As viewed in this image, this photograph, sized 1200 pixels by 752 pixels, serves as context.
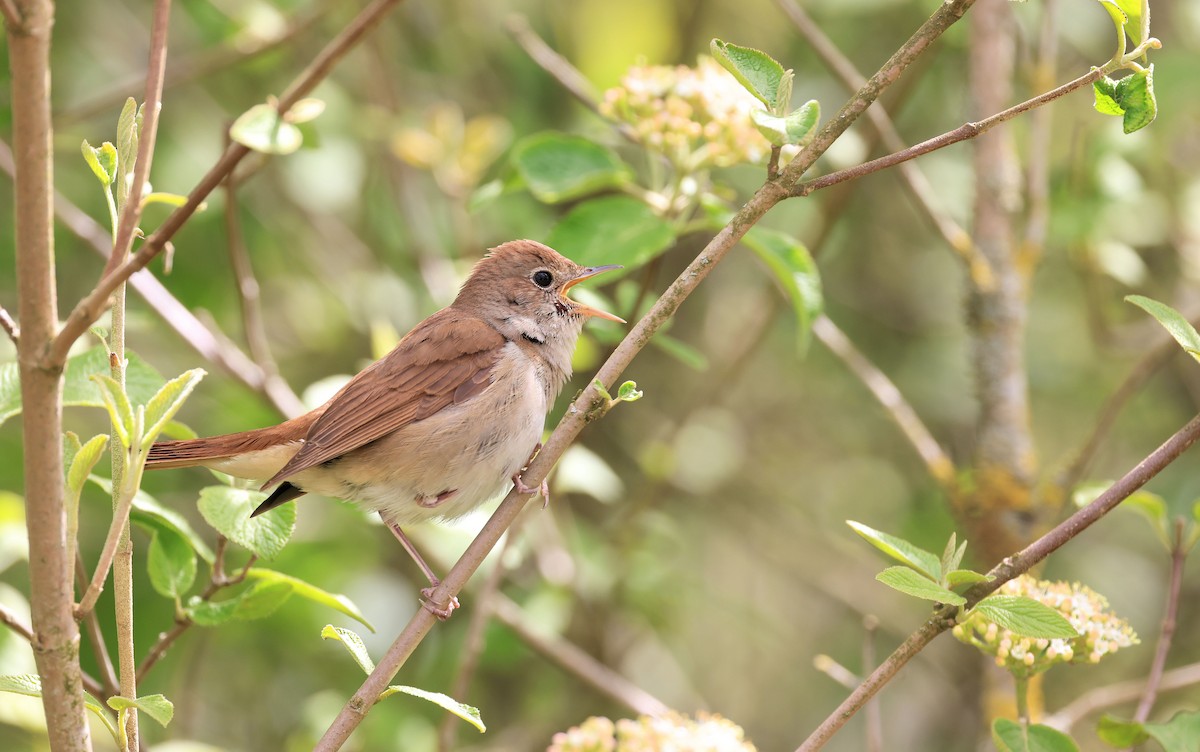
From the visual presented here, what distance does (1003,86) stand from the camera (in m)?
4.51

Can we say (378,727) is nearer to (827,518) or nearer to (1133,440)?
(827,518)

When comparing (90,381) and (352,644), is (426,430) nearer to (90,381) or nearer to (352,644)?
(90,381)

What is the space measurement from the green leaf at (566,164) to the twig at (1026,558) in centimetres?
176

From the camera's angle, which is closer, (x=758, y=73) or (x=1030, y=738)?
(x=758, y=73)

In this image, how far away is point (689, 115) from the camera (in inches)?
138

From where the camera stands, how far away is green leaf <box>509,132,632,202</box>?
3.48m

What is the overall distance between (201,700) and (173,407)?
187 inches

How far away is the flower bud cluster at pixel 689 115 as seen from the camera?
343cm

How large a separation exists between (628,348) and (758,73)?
580 mm

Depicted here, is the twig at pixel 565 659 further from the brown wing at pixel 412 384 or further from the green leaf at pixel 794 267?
the green leaf at pixel 794 267

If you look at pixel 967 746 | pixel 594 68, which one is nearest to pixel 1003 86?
pixel 594 68

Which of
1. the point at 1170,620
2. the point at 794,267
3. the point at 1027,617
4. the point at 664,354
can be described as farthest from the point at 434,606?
the point at 664,354

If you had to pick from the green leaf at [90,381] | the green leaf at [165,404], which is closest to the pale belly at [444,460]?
the green leaf at [90,381]

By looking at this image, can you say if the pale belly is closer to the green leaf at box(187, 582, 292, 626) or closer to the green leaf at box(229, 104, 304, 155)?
the green leaf at box(187, 582, 292, 626)
